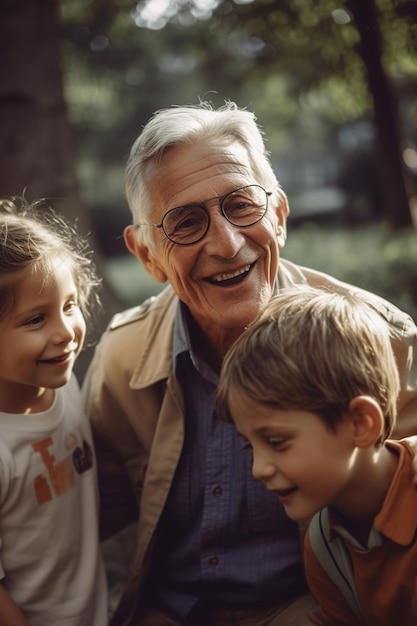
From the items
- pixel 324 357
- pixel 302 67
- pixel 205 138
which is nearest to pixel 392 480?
pixel 324 357

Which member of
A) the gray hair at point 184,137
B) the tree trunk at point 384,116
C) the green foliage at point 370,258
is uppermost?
the gray hair at point 184,137

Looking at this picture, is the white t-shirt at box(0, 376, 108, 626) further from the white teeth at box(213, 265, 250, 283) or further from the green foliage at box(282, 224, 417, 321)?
the green foliage at box(282, 224, 417, 321)

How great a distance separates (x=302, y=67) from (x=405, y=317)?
729 centimetres

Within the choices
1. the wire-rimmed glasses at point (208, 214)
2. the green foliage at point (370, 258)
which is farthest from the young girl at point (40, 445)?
the green foliage at point (370, 258)

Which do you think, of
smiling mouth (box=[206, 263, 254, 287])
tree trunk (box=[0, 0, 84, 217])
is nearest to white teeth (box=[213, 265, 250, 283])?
smiling mouth (box=[206, 263, 254, 287])

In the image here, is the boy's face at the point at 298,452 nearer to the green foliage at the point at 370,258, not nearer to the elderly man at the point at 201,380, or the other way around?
the elderly man at the point at 201,380

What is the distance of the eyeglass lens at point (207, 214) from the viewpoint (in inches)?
101

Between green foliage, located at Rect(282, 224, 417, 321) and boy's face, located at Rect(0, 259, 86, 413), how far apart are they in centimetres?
340

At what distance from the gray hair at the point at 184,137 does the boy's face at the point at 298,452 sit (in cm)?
99

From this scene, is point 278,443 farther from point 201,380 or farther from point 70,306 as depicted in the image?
point 70,306

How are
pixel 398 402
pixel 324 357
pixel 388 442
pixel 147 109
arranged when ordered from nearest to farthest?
pixel 324 357, pixel 388 442, pixel 398 402, pixel 147 109

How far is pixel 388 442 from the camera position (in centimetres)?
215

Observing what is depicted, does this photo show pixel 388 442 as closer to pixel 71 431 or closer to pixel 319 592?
pixel 319 592

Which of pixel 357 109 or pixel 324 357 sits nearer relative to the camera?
pixel 324 357
